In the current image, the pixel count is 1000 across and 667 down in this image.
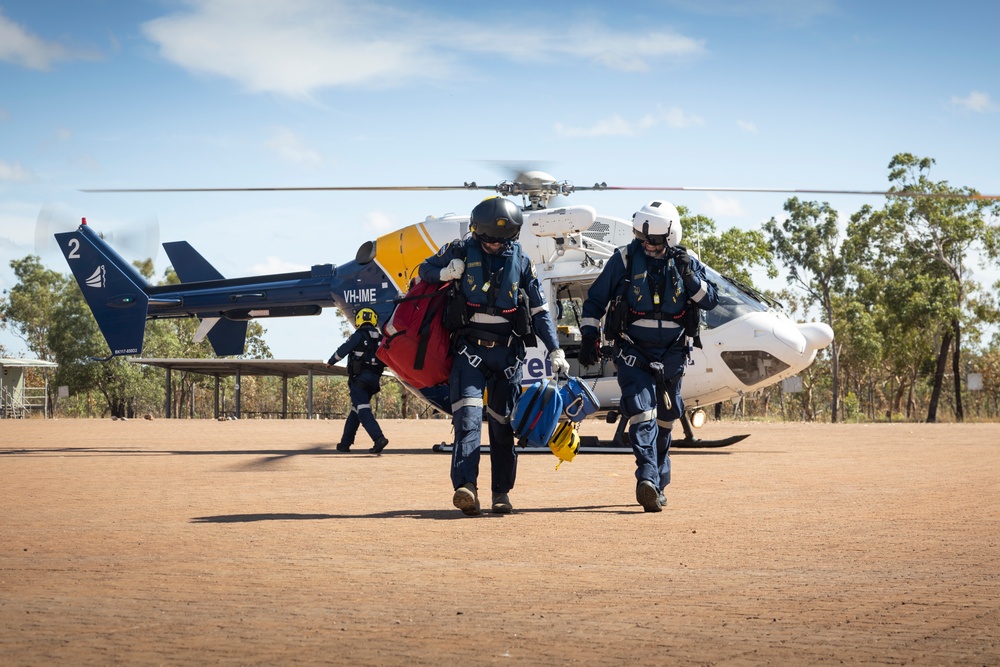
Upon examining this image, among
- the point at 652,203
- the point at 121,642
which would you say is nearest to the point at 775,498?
the point at 652,203

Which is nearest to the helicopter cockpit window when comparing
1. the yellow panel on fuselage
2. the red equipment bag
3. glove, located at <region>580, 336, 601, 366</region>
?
the yellow panel on fuselage

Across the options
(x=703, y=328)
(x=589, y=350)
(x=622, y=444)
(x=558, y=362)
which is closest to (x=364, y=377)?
(x=622, y=444)

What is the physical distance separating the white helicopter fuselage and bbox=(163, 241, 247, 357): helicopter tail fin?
17.4 feet

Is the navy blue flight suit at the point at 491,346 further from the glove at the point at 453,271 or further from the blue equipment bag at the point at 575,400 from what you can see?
the blue equipment bag at the point at 575,400

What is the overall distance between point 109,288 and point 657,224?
45.4 ft

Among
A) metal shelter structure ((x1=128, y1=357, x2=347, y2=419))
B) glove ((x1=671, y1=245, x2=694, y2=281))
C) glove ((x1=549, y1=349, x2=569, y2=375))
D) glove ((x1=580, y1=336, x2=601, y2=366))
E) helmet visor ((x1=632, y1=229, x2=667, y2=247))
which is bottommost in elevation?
glove ((x1=549, y1=349, x2=569, y2=375))

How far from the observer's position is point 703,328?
14359mm

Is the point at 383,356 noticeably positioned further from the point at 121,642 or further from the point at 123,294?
the point at 123,294

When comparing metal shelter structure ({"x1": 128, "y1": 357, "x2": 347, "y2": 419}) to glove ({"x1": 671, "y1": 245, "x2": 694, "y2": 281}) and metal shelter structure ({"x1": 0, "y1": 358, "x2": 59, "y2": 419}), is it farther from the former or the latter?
glove ({"x1": 671, "y1": 245, "x2": 694, "y2": 281})

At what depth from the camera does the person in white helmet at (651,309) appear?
812cm

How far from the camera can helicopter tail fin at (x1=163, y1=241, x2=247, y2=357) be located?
1925 cm

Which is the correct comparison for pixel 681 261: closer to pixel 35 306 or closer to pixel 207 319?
pixel 207 319

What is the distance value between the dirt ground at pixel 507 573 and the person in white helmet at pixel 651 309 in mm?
900

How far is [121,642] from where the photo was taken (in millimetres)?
3562
